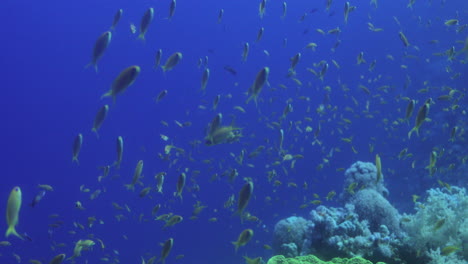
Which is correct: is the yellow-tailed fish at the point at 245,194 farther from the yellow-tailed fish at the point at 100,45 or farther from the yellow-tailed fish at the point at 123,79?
the yellow-tailed fish at the point at 100,45

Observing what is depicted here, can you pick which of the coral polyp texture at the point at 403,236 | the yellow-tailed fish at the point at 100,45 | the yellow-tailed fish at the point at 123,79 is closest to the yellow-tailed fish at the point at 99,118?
the yellow-tailed fish at the point at 100,45

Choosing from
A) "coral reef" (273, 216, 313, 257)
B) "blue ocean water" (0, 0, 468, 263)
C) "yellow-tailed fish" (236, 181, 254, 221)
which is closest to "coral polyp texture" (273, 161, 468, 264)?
"coral reef" (273, 216, 313, 257)

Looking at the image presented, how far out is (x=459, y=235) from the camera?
19.9 feet

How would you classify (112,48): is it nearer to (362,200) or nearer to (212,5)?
(212,5)

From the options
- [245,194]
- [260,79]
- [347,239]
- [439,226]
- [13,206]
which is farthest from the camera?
[347,239]

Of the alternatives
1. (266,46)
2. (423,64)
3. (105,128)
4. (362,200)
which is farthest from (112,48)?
(362,200)

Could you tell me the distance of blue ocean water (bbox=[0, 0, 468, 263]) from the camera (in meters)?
41.1

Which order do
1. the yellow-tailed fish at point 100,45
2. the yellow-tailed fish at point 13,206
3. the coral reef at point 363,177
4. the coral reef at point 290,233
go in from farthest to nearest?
the coral reef at point 363,177
the coral reef at point 290,233
the yellow-tailed fish at point 100,45
the yellow-tailed fish at point 13,206

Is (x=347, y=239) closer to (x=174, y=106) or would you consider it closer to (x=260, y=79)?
(x=260, y=79)

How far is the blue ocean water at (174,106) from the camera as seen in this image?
4106 cm

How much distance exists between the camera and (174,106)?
89.8m

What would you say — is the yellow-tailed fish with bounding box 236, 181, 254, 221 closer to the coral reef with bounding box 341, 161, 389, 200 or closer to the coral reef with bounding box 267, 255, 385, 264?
the coral reef with bounding box 267, 255, 385, 264

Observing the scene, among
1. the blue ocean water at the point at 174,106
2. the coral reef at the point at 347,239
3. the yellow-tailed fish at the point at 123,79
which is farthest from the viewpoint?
the blue ocean water at the point at 174,106

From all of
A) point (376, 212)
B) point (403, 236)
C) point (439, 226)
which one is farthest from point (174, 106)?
point (439, 226)
